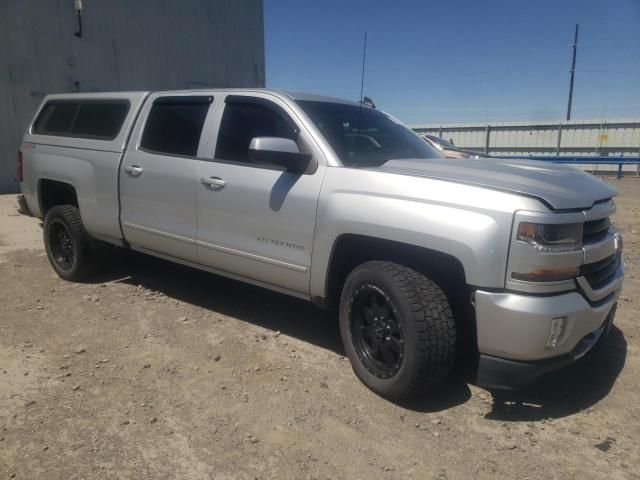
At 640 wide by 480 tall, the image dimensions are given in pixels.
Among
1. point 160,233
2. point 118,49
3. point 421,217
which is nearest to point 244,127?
point 160,233

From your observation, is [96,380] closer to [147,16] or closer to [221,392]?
[221,392]

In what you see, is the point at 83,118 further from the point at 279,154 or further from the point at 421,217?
the point at 421,217

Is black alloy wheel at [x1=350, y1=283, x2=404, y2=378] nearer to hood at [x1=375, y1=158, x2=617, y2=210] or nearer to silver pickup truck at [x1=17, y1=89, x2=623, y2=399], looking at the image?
silver pickup truck at [x1=17, y1=89, x2=623, y2=399]

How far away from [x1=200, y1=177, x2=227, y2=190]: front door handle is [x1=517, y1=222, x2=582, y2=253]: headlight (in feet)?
7.05

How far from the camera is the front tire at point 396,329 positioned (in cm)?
279

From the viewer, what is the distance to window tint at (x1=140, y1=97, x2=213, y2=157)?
4.11 meters

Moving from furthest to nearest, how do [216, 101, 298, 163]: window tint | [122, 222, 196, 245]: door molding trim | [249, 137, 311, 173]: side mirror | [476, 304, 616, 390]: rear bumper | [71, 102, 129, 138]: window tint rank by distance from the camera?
[71, 102, 129, 138]: window tint < [122, 222, 196, 245]: door molding trim < [216, 101, 298, 163]: window tint < [249, 137, 311, 173]: side mirror < [476, 304, 616, 390]: rear bumper

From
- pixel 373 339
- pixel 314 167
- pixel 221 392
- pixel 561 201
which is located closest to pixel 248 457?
pixel 221 392

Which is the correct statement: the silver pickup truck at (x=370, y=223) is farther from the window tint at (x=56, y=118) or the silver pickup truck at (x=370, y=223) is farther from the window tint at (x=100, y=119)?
the window tint at (x=56, y=118)

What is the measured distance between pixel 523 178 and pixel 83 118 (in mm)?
4249

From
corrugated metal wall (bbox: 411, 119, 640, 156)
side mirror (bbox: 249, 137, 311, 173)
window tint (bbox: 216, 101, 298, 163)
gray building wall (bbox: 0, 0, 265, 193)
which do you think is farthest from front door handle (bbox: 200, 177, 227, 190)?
corrugated metal wall (bbox: 411, 119, 640, 156)

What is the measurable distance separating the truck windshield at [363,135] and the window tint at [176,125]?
37.8 inches

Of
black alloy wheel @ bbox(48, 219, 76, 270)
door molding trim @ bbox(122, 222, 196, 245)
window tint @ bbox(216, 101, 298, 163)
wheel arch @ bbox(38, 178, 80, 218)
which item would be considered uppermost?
window tint @ bbox(216, 101, 298, 163)

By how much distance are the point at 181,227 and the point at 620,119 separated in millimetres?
20770
